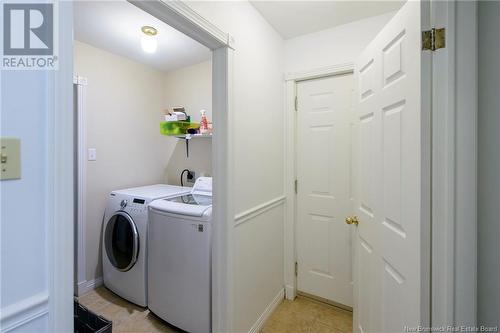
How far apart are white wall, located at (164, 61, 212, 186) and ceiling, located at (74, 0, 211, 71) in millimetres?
134

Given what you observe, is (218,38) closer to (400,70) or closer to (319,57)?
(400,70)

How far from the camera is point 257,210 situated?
1.77 metres

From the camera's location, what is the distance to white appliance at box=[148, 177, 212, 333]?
1622mm

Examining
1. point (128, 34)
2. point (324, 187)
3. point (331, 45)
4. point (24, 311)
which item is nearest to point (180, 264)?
point (24, 311)

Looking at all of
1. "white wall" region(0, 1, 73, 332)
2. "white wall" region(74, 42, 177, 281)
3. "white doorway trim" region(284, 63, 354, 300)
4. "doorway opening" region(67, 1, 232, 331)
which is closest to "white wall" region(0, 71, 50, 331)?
"white wall" region(0, 1, 73, 332)

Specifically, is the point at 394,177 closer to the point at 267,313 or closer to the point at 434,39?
the point at 434,39

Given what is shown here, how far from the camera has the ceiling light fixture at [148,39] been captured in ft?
6.61

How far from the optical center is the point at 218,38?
1330 millimetres

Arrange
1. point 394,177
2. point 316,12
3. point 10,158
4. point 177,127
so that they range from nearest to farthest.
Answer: point 10,158 < point 394,177 < point 316,12 < point 177,127

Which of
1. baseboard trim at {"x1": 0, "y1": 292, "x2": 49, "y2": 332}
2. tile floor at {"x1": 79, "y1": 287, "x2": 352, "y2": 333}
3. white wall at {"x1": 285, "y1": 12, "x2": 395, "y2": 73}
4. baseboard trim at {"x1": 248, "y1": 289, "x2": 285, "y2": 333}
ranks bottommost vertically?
tile floor at {"x1": 79, "y1": 287, "x2": 352, "y2": 333}

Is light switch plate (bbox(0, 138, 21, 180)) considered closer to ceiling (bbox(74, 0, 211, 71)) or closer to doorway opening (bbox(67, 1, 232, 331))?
doorway opening (bbox(67, 1, 232, 331))

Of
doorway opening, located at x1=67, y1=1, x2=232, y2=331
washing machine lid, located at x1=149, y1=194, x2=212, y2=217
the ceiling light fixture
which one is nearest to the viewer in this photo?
doorway opening, located at x1=67, y1=1, x2=232, y2=331

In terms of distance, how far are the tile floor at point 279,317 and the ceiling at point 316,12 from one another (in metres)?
2.41

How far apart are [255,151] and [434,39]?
1130 millimetres
